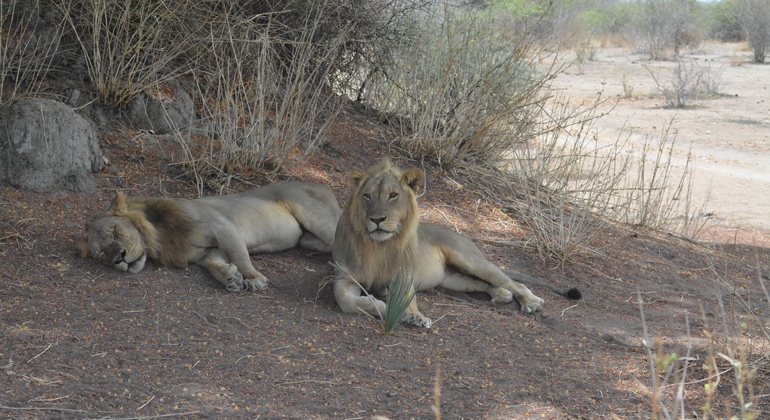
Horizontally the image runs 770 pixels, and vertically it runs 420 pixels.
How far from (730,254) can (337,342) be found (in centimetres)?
487

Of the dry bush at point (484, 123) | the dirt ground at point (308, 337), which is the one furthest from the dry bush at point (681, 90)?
the dirt ground at point (308, 337)

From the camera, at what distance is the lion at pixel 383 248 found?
4.73 meters

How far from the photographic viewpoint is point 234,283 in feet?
16.2

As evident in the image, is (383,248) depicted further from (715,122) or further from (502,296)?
(715,122)

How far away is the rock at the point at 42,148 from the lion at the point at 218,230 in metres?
0.97

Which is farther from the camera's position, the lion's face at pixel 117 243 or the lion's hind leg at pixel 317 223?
the lion's hind leg at pixel 317 223

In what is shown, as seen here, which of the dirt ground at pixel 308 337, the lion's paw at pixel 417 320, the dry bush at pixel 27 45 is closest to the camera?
the dirt ground at pixel 308 337

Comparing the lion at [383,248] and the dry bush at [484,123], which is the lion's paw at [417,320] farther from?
the dry bush at [484,123]

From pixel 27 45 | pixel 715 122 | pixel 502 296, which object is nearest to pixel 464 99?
pixel 502 296

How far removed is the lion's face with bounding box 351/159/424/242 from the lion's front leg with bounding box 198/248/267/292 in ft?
2.48

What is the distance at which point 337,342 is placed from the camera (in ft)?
14.1

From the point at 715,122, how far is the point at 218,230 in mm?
13853

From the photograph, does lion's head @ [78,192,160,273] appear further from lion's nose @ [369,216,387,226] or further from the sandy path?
the sandy path

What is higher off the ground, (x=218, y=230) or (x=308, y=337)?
(x=218, y=230)
